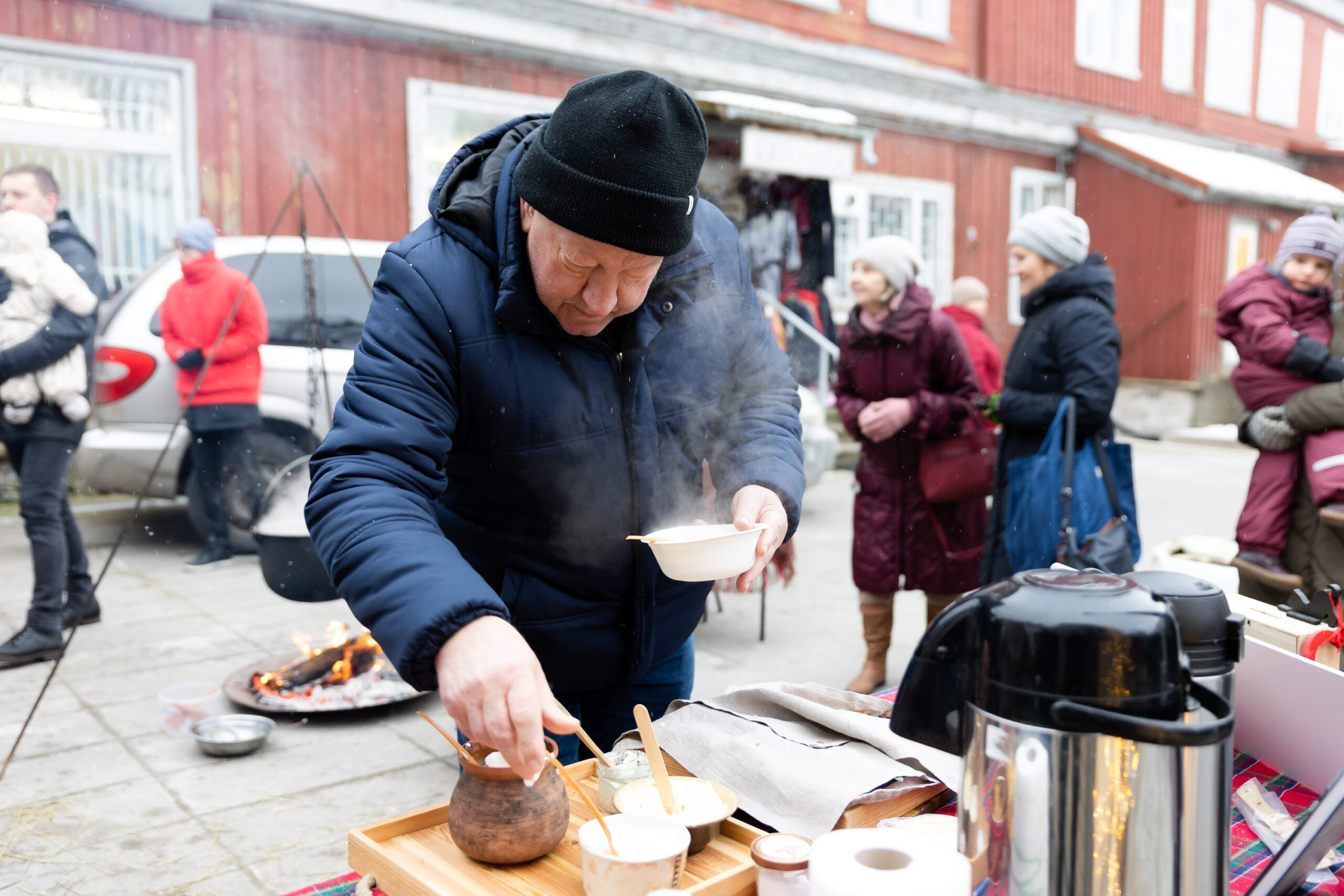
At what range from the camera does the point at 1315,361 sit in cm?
437

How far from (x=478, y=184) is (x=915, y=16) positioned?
46.6 ft

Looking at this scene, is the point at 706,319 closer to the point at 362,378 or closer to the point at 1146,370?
the point at 362,378

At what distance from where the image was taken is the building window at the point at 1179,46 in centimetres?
1827

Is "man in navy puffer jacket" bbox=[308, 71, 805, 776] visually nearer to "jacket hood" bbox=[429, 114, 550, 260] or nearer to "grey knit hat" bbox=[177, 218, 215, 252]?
"jacket hood" bbox=[429, 114, 550, 260]

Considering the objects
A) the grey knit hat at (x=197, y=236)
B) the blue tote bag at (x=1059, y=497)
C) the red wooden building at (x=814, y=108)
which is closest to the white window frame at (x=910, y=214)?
the red wooden building at (x=814, y=108)

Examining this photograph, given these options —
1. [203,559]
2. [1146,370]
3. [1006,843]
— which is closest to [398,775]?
[1006,843]

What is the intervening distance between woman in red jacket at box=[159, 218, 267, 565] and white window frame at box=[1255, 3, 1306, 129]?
21.6m

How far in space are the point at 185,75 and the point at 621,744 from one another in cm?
854

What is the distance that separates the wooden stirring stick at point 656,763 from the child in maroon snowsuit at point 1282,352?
3.64 m

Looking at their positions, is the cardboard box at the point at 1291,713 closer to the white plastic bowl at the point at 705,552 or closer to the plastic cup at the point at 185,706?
the white plastic bowl at the point at 705,552

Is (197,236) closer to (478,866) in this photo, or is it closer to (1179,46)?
(478,866)

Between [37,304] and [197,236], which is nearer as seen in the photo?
[37,304]

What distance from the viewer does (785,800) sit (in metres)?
1.53

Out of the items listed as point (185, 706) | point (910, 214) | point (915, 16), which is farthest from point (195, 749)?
point (915, 16)
